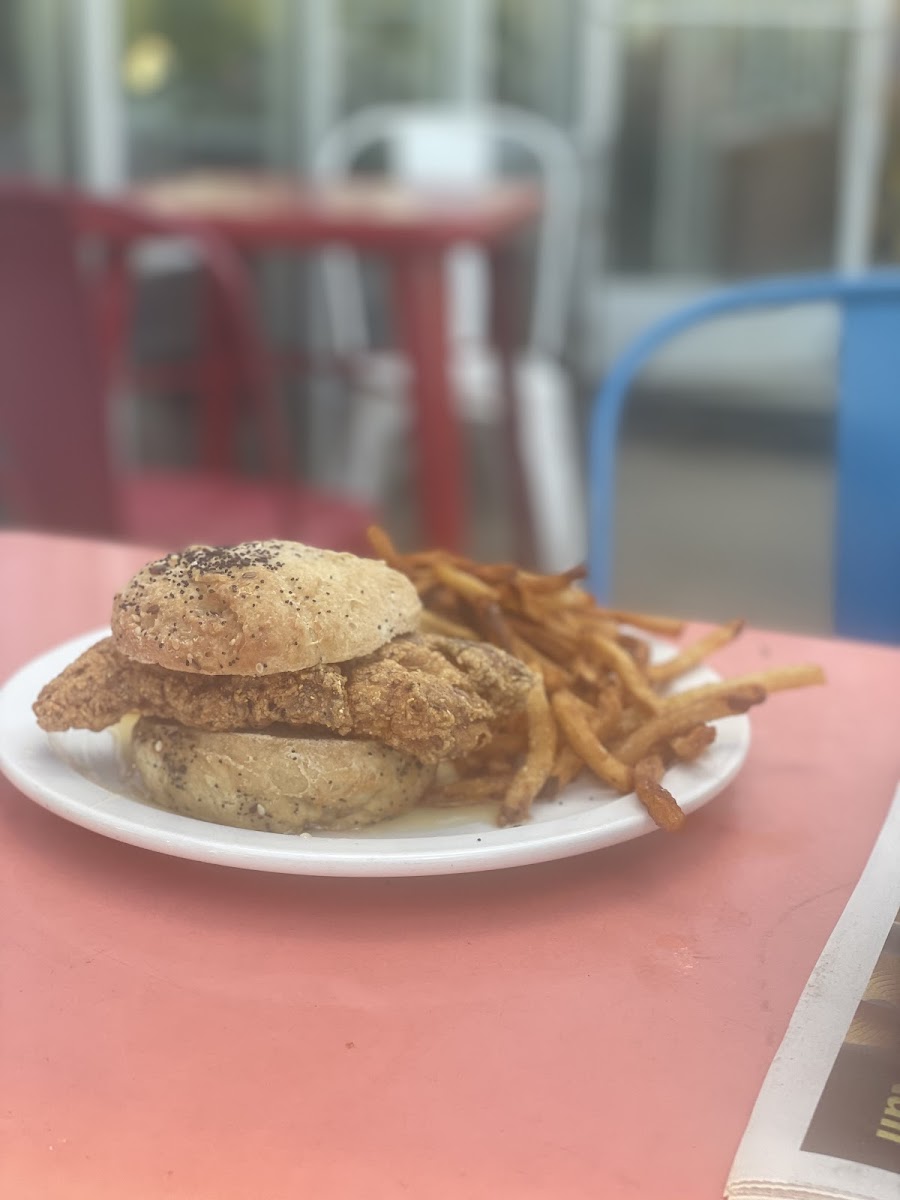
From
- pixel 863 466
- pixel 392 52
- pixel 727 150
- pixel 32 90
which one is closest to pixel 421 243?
pixel 863 466

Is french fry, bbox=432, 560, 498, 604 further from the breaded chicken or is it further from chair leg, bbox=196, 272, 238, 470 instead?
chair leg, bbox=196, 272, 238, 470

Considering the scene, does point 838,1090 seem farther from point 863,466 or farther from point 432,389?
point 432,389

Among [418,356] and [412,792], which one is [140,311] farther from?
[412,792]

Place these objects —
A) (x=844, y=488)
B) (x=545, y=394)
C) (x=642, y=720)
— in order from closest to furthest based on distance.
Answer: (x=642, y=720) < (x=844, y=488) < (x=545, y=394)

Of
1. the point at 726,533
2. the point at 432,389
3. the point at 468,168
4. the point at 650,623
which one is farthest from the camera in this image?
the point at 468,168

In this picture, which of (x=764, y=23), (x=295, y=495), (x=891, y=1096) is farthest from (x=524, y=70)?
(x=891, y=1096)

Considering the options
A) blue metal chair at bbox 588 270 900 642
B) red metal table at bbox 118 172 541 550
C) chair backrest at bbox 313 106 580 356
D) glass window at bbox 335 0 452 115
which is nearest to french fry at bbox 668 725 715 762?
blue metal chair at bbox 588 270 900 642

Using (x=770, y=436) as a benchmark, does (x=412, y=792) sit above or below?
above
